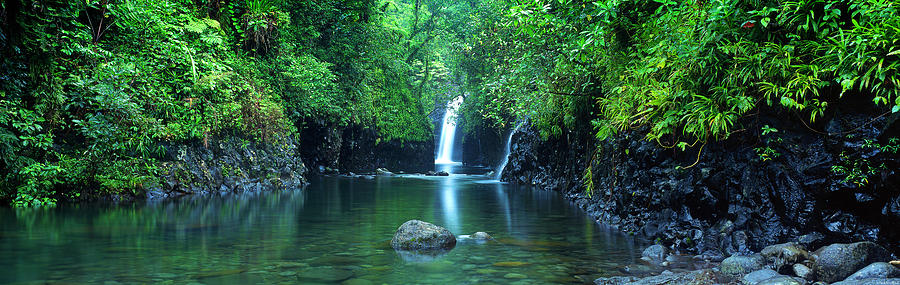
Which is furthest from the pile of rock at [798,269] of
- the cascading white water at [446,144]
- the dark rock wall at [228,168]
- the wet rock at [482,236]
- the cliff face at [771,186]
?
the cascading white water at [446,144]

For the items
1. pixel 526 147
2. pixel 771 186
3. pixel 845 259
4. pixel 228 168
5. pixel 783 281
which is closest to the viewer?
pixel 783 281

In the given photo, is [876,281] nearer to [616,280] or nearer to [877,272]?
[877,272]

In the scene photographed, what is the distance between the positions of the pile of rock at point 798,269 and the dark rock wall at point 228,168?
11.8 m

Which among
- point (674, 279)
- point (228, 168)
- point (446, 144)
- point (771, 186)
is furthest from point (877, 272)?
point (446, 144)

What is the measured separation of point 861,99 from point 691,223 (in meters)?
2.46

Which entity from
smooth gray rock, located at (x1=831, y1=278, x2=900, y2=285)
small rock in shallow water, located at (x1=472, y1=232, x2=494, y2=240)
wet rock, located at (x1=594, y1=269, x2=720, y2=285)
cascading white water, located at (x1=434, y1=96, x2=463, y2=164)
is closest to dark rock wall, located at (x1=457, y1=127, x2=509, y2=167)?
cascading white water, located at (x1=434, y1=96, x2=463, y2=164)

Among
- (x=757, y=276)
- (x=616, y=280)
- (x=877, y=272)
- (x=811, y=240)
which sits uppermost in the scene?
(x=811, y=240)

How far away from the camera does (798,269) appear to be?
209 inches

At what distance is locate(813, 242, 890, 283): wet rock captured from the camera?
5.04 m

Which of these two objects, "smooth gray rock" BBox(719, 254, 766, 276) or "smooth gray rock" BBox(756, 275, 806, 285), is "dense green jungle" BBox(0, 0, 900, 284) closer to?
"smooth gray rock" BBox(719, 254, 766, 276)

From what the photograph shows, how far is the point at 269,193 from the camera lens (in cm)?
1616

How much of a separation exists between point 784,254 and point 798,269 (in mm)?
281

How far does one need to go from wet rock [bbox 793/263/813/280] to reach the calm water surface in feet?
5.67

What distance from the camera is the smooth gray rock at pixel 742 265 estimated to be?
18.2 feet
